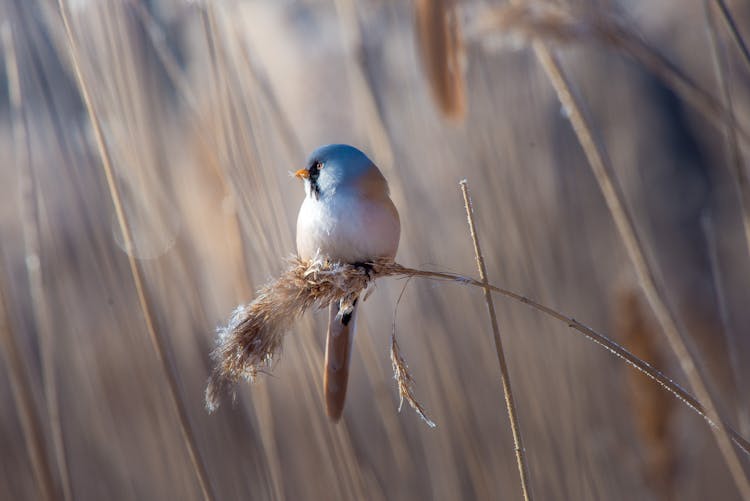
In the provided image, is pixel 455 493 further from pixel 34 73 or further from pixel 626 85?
pixel 626 85

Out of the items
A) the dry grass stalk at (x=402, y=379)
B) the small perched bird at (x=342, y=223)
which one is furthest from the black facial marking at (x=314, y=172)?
the dry grass stalk at (x=402, y=379)

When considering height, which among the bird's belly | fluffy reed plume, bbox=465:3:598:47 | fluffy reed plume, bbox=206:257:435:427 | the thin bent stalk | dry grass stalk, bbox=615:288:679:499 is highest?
fluffy reed plume, bbox=465:3:598:47

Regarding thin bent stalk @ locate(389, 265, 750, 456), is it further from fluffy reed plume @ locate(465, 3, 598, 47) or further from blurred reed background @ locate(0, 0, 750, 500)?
fluffy reed plume @ locate(465, 3, 598, 47)

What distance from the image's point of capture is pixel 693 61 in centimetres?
356

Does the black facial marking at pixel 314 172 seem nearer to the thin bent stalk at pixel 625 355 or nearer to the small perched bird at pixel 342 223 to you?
the small perched bird at pixel 342 223

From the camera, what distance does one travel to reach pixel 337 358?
108 cm

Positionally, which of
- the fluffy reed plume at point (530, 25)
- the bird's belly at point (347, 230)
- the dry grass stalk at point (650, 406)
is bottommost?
the dry grass stalk at point (650, 406)

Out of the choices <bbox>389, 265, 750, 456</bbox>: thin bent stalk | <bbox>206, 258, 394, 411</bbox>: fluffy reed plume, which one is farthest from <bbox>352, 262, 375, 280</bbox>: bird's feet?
<bbox>389, 265, 750, 456</bbox>: thin bent stalk

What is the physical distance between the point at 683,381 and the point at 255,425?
62.4 inches

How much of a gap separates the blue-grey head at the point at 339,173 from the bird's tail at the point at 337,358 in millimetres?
202

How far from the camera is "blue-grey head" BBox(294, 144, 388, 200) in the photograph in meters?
1.13

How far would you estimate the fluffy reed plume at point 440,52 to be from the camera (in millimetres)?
1047

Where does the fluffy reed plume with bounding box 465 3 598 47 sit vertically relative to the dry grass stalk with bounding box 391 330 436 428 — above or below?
above

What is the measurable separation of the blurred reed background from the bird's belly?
4.2 inches
